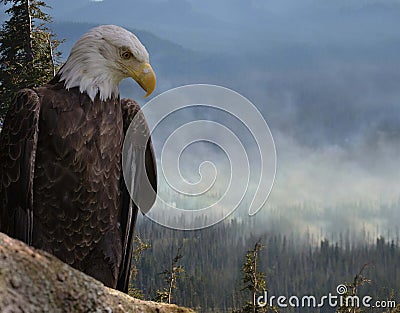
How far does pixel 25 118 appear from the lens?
332 cm

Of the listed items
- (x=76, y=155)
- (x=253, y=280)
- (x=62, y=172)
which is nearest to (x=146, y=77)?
(x=76, y=155)

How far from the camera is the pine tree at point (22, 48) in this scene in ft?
31.8

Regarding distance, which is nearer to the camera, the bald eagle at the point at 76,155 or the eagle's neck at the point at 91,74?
the bald eagle at the point at 76,155

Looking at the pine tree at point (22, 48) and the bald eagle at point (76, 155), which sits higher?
the pine tree at point (22, 48)

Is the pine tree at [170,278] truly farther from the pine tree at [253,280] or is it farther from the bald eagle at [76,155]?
the bald eagle at [76,155]

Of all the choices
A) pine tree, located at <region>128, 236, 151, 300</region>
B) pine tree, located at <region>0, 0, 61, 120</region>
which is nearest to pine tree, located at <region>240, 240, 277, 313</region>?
pine tree, located at <region>128, 236, 151, 300</region>

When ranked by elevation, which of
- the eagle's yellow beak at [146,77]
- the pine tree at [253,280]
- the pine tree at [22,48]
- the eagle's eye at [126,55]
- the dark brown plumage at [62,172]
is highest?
the pine tree at [22,48]

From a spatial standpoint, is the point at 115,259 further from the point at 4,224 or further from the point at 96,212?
the point at 4,224

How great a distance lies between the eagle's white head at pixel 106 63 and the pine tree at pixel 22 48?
246 inches

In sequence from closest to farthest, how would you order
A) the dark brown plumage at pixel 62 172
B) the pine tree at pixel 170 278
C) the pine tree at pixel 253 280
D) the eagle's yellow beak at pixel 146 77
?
the dark brown plumage at pixel 62 172, the eagle's yellow beak at pixel 146 77, the pine tree at pixel 253 280, the pine tree at pixel 170 278

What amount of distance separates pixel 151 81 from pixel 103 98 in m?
0.31

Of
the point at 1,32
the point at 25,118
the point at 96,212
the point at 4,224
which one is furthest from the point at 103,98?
the point at 1,32

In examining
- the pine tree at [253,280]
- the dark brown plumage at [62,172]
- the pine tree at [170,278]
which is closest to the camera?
the dark brown plumage at [62,172]

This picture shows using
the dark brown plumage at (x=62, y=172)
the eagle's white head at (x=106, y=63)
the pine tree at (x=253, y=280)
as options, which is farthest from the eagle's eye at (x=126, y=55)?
the pine tree at (x=253, y=280)
